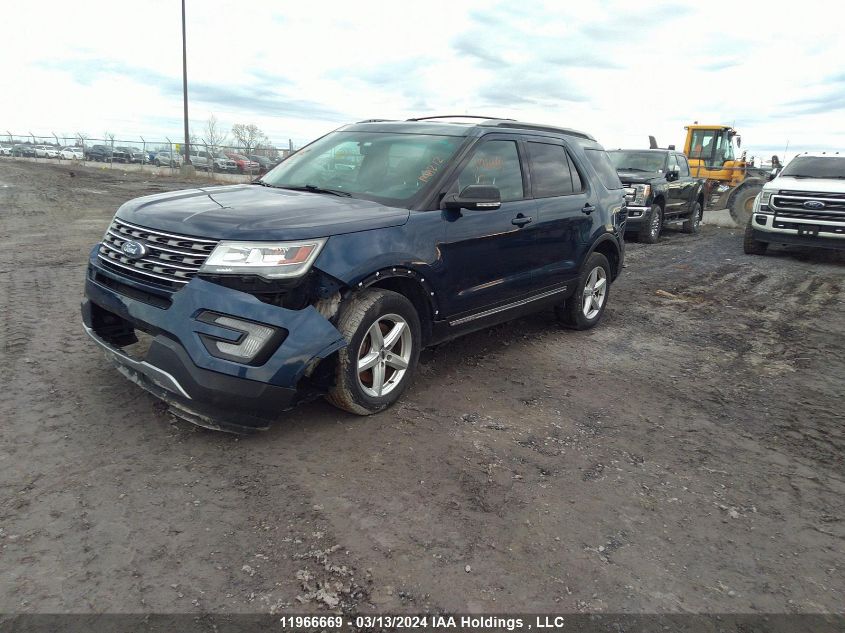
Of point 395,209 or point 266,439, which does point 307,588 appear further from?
point 395,209

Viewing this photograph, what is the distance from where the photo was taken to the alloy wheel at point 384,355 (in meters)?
3.83

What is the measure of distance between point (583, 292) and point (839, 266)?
7799mm

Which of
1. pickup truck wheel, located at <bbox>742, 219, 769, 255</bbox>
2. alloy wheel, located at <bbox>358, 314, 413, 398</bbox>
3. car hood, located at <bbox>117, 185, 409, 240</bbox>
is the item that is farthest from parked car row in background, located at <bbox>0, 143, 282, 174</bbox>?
alloy wheel, located at <bbox>358, 314, 413, 398</bbox>

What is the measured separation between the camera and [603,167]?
650 cm

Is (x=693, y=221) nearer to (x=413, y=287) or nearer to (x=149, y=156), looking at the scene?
(x=413, y=287)

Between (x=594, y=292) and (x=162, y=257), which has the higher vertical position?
(x=162, y=257)

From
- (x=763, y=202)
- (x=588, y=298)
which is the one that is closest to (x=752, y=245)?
(x=763, y=202)

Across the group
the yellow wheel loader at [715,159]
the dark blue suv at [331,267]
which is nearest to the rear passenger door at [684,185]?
the yellow wheel loader at [715,159]

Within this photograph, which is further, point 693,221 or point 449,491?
point 693,221

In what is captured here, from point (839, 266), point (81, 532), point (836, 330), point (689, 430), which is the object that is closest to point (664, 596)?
point (689, 430)

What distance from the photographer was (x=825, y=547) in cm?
293

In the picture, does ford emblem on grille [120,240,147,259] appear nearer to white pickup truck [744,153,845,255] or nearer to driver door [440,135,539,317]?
driver door [440,135,539,317]

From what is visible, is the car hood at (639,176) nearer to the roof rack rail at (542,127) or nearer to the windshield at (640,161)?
the windshield at (640,161)

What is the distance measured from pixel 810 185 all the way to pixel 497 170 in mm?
8890
